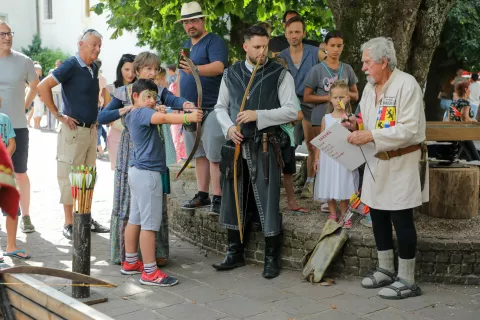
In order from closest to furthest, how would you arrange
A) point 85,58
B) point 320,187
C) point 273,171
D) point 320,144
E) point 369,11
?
point 320,144 < point 273,171 < point 320,187 < point 85,58 < point 369,11

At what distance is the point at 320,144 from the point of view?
19.0 ft

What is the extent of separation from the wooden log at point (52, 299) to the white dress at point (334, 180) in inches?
141

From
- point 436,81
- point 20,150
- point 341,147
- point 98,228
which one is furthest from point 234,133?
point 436,81

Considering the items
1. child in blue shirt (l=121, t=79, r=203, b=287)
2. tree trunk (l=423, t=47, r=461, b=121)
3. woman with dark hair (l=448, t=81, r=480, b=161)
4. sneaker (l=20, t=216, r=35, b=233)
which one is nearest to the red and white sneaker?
child in blue shirt (l=121, t=79, r=203, b=287)

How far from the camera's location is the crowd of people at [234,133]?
18.5 ft

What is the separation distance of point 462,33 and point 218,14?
425 inches

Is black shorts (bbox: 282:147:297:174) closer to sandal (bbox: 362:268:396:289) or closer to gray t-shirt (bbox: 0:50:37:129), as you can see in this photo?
sandal (bbox: 362:268:396:289)

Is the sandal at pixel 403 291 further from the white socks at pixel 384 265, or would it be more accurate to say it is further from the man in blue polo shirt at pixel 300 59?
the man in blue polo shirt at pixel 300 59

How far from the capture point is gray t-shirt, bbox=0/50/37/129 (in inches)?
296

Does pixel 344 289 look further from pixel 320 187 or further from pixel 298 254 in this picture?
pixel 320 187

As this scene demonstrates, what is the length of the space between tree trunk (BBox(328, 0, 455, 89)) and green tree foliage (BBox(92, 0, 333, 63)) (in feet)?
7.09

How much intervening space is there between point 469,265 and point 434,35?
140 inches

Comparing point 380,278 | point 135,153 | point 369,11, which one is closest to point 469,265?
point 380,278

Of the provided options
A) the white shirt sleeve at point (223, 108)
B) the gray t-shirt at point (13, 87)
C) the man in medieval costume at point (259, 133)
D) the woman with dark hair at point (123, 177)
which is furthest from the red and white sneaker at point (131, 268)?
the gray t-shirt at point (13, 87)
